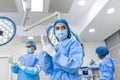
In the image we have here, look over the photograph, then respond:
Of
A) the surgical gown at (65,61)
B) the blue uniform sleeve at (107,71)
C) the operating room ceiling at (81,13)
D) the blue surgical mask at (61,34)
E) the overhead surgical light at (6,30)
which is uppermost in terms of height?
the operating room ceiling at (81,13)

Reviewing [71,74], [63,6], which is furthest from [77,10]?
[71,74]

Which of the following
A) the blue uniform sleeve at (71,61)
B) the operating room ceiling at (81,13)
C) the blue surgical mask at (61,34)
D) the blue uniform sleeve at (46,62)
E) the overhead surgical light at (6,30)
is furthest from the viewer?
the operating room ceiling at (81,13)

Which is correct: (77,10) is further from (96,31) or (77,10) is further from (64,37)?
(64,37)

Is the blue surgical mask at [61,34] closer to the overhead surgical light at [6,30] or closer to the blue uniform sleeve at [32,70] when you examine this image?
the overhead surgical light at [6,30]

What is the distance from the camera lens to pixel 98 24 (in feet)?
13.4

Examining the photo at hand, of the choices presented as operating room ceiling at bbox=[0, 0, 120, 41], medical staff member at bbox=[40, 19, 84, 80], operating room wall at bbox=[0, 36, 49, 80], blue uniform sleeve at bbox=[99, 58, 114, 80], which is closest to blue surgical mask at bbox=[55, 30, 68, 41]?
medical staff member at bbox=[40, 19, 84, 80]

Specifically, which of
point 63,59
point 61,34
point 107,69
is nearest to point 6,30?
point 61,34

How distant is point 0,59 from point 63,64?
13.5ft

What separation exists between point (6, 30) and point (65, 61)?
81cm

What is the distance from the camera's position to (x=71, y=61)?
43.9 inches

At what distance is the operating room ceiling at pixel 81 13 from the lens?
3401 mm

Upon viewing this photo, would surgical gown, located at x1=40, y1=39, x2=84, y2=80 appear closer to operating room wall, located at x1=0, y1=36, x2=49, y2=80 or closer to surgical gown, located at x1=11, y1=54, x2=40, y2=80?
surgical gown, located at x1=11, y1=54, x2=40, y2=80

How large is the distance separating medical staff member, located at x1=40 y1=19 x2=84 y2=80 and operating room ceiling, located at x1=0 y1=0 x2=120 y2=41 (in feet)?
6.46

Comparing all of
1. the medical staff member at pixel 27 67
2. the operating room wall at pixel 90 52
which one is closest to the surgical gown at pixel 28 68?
the medical staff member at pixel 27 67
